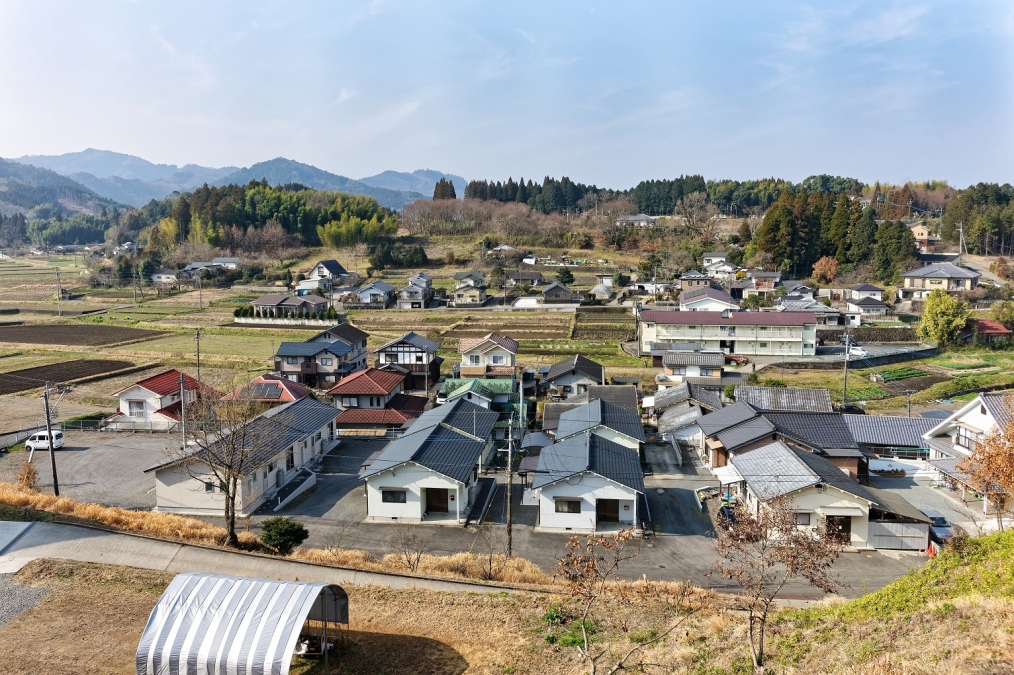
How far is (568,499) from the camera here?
17.1 metres

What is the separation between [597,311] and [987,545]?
138 feet

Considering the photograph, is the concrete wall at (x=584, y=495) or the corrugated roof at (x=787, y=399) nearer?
the concrete wall at (x=584, y=495)

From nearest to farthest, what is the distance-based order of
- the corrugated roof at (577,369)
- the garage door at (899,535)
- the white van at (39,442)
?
the garage door at (899,535)
the white van at (39,442)
the corrugated roof at (577,369)

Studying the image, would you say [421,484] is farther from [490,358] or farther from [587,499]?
[490,358]

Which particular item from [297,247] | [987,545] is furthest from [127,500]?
[297,247]

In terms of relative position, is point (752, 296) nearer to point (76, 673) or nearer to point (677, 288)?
point (677, 288)

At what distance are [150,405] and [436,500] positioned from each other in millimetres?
15179

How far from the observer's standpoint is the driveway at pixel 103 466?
19.4m

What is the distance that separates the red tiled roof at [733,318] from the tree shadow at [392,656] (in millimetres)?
32109

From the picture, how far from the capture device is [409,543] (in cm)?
1586

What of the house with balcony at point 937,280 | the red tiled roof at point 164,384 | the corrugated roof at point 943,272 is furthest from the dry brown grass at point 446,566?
the corrugated roof at point 943,272

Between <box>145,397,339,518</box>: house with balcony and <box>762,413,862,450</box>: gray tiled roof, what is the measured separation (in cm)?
1498

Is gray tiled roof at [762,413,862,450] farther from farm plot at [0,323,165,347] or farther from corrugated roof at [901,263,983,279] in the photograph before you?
farm plot at [0,323,165,347]

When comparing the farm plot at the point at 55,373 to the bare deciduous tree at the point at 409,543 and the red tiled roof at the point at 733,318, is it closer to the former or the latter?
the bare deciduous tree at the point at 409,543
